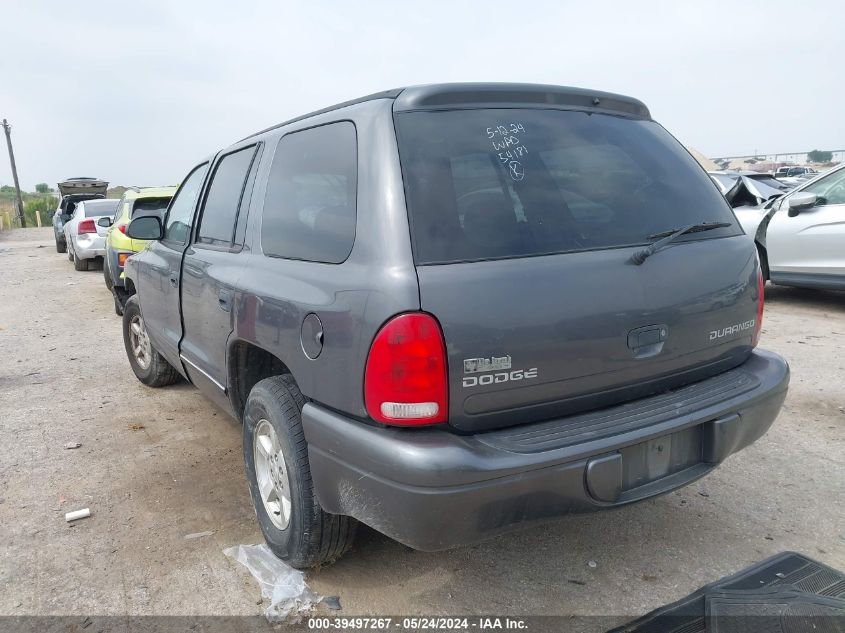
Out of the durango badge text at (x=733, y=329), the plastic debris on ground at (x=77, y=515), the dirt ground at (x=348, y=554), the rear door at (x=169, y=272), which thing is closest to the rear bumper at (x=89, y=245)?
the dirt ground at (x=348, y=554)

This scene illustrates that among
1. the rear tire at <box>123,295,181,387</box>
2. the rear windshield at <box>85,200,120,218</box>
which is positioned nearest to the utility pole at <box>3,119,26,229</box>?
the rear windshield at <box>85,200,120,218</box>

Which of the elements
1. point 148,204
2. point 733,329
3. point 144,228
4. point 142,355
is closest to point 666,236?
point 733,329

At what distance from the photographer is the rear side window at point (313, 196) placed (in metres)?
2.39

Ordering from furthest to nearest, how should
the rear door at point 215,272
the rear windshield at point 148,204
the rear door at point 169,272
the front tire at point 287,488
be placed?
the rear windshield at point 148,204 → the rear door at point 169,272 → the rear door at point 215,272 → the front tire at point 287,488

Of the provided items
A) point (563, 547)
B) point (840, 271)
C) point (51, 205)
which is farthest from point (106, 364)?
point (51, 205)

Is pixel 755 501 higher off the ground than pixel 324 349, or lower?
lower

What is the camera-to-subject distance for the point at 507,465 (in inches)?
78.7

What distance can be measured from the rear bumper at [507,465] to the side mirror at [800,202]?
5.54 m

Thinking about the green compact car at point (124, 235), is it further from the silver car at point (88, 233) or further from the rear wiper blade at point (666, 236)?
the rear wiper blade at point (666, 236)

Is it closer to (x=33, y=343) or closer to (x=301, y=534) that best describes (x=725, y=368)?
(x=301, y=534)

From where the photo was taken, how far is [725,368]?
2.70m

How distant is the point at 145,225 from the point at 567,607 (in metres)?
3.41

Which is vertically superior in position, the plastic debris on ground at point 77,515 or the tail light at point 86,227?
the tail light at point 86,227

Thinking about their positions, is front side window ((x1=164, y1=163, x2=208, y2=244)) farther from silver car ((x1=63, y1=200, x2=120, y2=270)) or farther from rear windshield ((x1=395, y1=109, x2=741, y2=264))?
silver car ((x1=63, y1=200, x2=120, y2=270))
